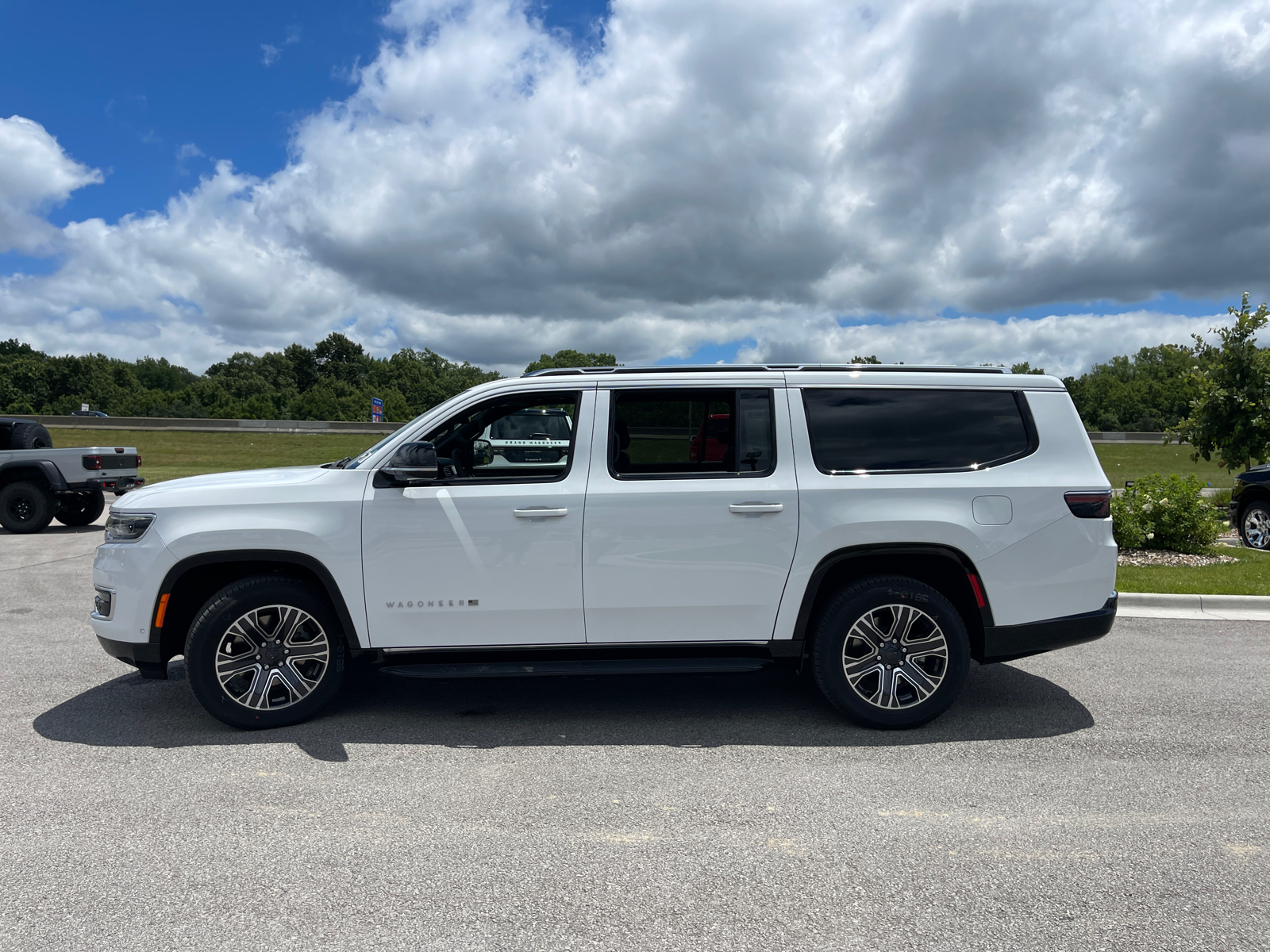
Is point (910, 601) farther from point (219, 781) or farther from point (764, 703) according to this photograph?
point (219, 781)

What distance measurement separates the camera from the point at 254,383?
377ft

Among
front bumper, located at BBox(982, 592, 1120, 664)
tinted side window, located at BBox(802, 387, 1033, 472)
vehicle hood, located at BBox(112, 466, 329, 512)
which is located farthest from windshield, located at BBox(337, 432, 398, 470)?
front bumper, located at BBox(982, 592, 1120, 664)

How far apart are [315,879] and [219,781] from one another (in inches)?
46.0

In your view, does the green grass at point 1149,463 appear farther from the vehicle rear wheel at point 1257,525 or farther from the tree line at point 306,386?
the tree line at point 306,386

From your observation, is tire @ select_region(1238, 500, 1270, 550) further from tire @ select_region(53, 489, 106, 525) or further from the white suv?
tire @ select_region(53, 489, 106, 525)

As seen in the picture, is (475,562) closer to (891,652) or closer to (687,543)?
(687,543)

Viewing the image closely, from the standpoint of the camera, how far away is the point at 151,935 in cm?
266

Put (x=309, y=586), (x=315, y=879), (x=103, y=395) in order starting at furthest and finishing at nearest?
(x=103, y=395), (x=309, y=586), (x=315, y=879)

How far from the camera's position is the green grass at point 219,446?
105 feet

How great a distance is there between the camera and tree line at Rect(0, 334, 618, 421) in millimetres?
92312

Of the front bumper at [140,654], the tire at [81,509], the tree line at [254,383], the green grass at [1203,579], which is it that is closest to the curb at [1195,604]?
the green grass at [1203,579]

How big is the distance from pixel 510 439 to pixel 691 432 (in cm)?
109

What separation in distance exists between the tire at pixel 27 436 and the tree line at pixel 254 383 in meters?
59.1

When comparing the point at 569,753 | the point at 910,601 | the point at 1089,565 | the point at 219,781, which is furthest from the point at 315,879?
the point at 1089,565
